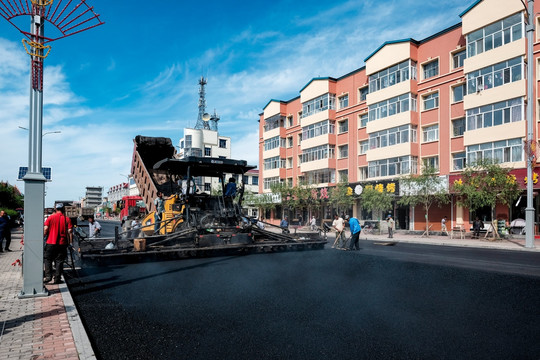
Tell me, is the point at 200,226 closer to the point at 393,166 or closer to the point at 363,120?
the point at 393,166

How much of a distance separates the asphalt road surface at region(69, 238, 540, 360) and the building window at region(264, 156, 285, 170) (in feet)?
121

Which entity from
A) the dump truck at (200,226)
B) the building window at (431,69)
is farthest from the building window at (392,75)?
the dump truck at (200,226)

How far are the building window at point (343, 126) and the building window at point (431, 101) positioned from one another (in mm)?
8523

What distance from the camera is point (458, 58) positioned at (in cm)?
2844

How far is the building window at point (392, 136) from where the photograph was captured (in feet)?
101

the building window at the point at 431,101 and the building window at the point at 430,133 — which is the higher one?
the building window at the point at 431,101

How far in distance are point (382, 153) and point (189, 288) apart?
2747 centimetres

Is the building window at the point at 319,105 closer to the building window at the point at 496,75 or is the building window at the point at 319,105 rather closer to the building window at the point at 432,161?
the building window at the point at 432,161

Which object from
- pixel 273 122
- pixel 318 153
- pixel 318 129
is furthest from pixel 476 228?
pixel 273 122

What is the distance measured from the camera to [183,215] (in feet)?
37.2

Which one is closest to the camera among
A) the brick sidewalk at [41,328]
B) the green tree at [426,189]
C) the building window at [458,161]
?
the brick sidewalk at [41,328]

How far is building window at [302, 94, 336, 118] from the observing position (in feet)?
128

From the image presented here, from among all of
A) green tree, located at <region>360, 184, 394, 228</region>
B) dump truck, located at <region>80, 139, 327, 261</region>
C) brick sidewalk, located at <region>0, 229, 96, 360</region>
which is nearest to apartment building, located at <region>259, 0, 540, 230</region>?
green tree, located at <region>360, 184, 394, 228</region>

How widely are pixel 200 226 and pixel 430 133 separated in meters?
24.1
